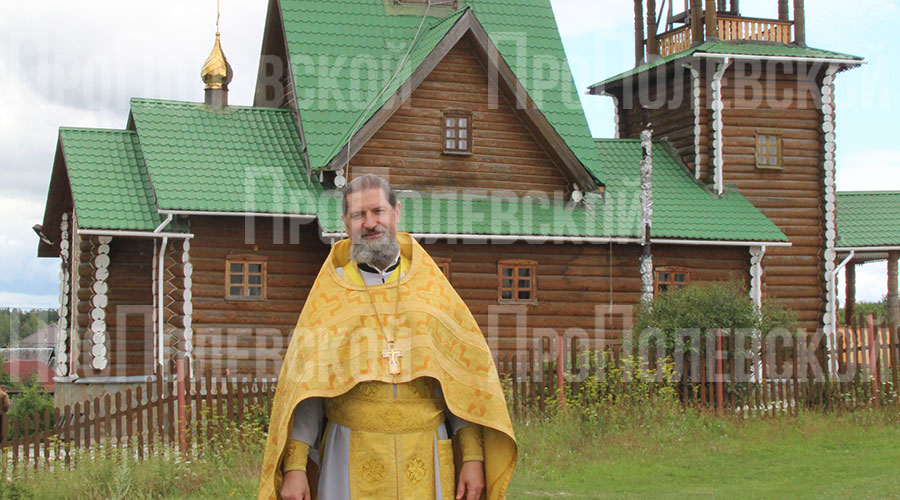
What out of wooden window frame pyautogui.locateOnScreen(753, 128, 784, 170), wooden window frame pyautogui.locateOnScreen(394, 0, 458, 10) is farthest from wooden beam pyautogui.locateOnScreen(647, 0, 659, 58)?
wooden window frame pyautogui.locateOnScreen(394, 0, 458, 10)

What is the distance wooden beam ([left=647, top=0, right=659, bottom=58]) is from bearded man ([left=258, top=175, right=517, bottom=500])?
55.2ft

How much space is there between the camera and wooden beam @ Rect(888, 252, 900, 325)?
68.3 ft

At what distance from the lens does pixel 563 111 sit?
18625 millimetres

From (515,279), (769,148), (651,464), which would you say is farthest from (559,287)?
(651,464)

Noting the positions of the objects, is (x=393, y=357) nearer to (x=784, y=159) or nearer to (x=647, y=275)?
(x=647, y=275)

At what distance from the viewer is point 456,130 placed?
17.2 metres

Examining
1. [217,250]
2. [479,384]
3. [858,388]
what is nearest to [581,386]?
[858,388]

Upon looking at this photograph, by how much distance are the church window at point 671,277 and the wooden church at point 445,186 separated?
39mm

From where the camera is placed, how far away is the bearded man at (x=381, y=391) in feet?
15.9

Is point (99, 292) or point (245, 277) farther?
point (99, 292)

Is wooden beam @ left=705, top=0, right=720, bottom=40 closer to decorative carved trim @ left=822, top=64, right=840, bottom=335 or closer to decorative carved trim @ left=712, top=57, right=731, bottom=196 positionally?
decorative carved trim @ left=712, top=57, right=731, bottom=196

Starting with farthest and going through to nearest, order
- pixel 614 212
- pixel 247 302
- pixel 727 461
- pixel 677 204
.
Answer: pixel 677 204
pixel 614 212
pixel 247 302
pixel 727 461

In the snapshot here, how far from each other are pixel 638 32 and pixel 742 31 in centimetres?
223

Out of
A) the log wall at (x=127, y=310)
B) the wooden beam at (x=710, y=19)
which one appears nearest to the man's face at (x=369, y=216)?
the log wall at (x=127, y=310)
